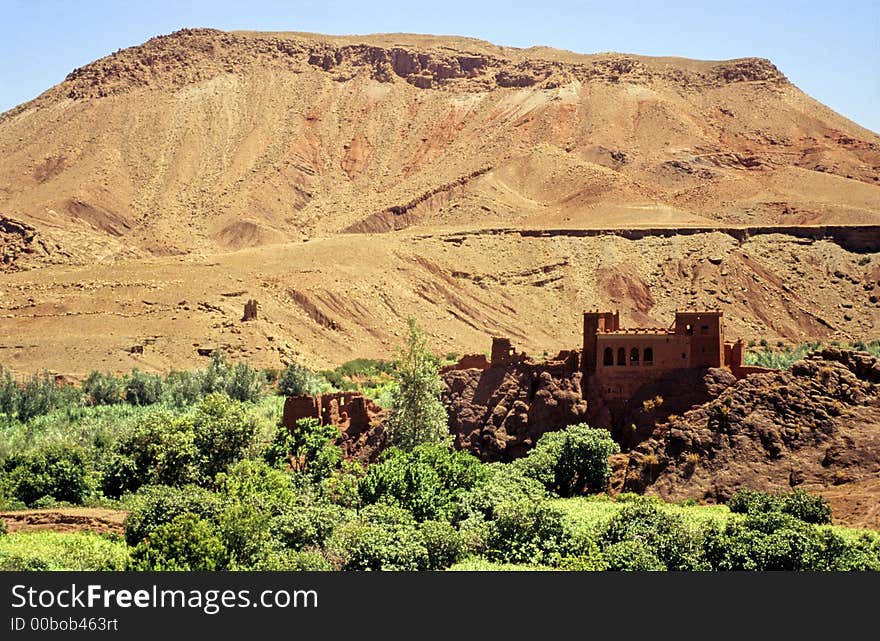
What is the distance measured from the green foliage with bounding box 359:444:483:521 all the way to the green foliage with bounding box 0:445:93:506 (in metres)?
9.18

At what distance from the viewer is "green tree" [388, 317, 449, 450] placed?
48.2 metres

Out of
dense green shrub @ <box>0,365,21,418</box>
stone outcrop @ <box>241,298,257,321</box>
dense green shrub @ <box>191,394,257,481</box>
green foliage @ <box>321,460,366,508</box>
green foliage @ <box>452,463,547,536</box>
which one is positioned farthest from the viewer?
stone outcrop @ <box>241,298,257,321</box>

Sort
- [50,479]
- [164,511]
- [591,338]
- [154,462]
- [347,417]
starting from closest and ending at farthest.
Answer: [164,511]
[50,479]
[154,462]
[591,338]
[347,417]

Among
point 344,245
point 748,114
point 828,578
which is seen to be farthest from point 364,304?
point 828,578

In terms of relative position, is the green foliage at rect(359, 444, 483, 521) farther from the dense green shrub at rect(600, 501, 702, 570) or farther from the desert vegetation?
the dense green shrub at rect(600, 501, 702, 570)

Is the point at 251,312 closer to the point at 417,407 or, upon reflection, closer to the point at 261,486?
the point at 417,407

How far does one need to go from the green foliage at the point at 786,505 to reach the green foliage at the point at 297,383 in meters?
35.5

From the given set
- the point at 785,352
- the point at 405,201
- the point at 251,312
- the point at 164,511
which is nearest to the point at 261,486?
the point at 164,511

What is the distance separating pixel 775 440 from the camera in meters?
42.6

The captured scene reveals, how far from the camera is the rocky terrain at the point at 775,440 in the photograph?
4150cm

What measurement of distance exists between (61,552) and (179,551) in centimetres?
310

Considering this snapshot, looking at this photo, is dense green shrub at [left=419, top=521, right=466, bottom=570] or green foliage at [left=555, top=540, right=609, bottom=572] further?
dense green shrub at [left=419, top=521, right=466, bottom=570]

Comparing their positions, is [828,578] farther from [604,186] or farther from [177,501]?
[604,186]

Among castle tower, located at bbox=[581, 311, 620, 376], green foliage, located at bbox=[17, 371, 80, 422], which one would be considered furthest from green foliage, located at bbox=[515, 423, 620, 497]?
green foliage, located at bbox=[17, 371, 80, 422]
